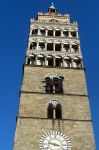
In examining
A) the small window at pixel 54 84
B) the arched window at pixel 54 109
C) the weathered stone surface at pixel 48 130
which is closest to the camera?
the weathered stone surface at pixel 48 130

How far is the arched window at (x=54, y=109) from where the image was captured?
73.5ft

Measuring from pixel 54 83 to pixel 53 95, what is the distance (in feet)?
5.07

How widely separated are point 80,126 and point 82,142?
125 centimetres

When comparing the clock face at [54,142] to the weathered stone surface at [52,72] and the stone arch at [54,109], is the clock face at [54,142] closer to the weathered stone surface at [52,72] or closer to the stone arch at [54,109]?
the stone arch at [54,109]

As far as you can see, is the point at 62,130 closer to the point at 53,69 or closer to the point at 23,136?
the point at 23,136

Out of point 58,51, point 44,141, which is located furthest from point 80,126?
point 58,51

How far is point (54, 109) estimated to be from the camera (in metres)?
22.6

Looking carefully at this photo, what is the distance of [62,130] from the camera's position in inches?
834

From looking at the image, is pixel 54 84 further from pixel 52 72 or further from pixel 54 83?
pixel 52 72

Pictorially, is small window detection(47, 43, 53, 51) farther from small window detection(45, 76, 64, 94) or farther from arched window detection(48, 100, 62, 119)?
arched window detection(48, 100, 62, 119)

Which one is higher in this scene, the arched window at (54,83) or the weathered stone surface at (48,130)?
the arched window at (54,83)

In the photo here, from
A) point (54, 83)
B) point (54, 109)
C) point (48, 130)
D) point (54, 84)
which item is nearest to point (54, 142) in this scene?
point (48, 130)

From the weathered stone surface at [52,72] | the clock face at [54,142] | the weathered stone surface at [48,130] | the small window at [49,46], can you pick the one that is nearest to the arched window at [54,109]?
the weathered stone surface at [48,130]

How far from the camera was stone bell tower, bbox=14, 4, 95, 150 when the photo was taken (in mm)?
20547
